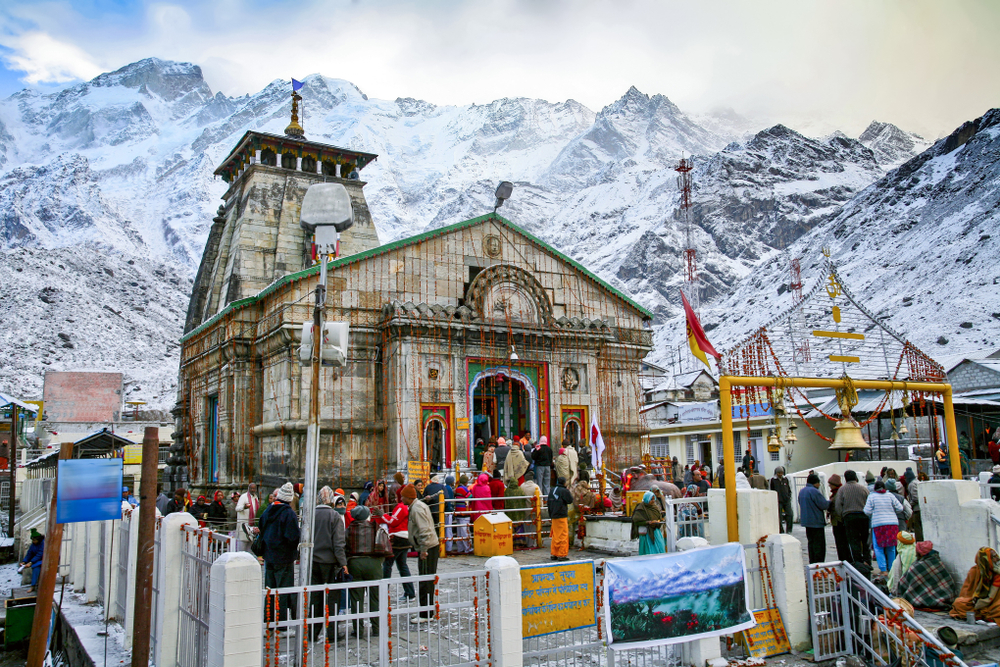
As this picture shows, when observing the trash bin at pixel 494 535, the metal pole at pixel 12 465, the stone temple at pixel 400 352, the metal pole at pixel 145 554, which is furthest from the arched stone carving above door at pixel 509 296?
the metal pole at pixel 12 465

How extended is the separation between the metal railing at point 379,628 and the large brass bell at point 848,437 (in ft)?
20.0

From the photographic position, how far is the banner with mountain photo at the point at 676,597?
785cm

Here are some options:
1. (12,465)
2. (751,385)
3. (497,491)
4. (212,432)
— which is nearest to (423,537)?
(497,491)

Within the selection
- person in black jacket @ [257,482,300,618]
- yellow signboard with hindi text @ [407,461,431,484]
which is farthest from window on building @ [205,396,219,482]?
person in black jacket @ [257,482,300,618]

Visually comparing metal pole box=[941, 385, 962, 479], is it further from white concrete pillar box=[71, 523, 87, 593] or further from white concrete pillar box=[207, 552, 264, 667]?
white concrete pillar box=[71, 523, 87, 593]

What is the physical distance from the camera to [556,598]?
25.9 ft

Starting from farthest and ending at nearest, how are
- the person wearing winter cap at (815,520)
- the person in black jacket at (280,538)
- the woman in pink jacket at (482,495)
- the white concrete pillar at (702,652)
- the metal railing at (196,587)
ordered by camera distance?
the woman in pink jacket at (482,495) → the person wearing winter cap at (815,520) → the person in black jacket at (280,538) → the white concrete pillar at (702,652) → the metal railing at (196,587)

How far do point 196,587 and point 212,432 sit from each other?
62.5 feet

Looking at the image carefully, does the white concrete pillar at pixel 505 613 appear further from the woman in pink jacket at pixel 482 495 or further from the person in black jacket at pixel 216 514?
the person in black jacket at pixel 216 514

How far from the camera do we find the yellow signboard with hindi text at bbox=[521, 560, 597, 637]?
7750 mm

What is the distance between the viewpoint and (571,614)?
796 cm

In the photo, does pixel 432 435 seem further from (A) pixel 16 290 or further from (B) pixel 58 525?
(A) pixel 16 290

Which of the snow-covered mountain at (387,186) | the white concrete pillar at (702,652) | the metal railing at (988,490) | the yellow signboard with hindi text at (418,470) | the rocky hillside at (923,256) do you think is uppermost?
the snow-covered mountain at (387,186)

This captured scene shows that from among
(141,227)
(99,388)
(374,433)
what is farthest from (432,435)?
(141,227)
